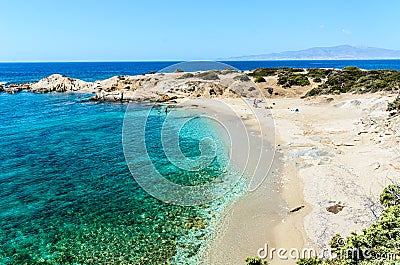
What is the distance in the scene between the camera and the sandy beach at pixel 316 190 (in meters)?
12.0

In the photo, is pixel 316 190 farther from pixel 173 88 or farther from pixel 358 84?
pixel 173 88

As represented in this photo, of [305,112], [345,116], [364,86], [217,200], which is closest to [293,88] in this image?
[364,86]

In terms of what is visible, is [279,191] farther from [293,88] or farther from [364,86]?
[293,88]

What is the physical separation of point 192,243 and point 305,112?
28.5m

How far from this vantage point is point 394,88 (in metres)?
34.6

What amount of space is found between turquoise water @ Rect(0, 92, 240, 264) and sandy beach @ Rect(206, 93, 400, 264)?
5.17 feet

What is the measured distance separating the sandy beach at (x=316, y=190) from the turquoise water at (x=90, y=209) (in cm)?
158

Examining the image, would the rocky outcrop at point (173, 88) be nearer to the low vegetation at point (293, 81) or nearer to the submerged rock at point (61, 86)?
the submerged rock at point (61, 86)

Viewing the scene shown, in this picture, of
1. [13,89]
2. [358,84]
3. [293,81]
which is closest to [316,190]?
[358,84]

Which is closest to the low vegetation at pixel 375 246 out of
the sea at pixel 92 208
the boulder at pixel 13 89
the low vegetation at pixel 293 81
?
the sea at pixel 92 208

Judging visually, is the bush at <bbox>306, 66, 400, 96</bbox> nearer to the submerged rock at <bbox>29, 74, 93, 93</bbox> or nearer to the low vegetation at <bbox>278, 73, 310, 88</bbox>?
the low vegetation at <bbox>278, 73, 310, 88</bbox>

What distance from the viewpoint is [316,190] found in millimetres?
15992

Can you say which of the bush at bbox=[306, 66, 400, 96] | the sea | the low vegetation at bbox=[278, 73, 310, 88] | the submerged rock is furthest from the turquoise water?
the submerged rock

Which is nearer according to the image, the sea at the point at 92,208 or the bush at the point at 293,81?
the sea at the point at 92,208
